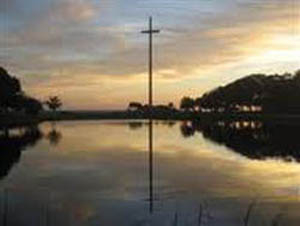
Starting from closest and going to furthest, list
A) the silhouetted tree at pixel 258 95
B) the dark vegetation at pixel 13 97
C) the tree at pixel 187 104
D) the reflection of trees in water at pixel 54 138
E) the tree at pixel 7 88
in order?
1. the reflection of trees in water at pixel 54 138
2. the tree at pixel 7 88
3. the dark vegetation at pixel 13 97
4. the silhouetted tree at pixel 258 95
5. the tree at pixel 187 104

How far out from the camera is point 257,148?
35.1 metres

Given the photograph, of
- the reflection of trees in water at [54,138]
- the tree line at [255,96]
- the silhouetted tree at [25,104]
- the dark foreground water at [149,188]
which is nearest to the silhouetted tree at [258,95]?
the tree line at [255,96]

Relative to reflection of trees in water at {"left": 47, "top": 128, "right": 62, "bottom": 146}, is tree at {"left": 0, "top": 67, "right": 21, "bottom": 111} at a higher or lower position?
higher

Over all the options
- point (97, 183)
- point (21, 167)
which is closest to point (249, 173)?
point (97, 183)

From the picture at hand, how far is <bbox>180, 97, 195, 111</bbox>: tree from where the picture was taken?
15775cm

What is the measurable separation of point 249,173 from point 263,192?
16.2 ft

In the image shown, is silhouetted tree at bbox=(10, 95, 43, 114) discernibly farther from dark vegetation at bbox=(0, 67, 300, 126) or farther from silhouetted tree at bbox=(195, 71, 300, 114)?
silhouetted tree at bbox=(195, 71, 300, 114)

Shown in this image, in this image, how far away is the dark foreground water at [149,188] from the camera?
12.9 meters

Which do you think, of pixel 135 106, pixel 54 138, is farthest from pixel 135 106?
pixel 54 138

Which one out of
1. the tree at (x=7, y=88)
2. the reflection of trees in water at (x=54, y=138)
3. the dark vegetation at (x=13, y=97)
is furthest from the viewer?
the dark vegetation at (x=13, y=97)

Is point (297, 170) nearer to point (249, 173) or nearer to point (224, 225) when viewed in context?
point (249, 173)

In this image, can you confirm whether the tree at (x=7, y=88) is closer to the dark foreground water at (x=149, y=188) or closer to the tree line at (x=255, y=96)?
the tree line at (x=255, y=96)

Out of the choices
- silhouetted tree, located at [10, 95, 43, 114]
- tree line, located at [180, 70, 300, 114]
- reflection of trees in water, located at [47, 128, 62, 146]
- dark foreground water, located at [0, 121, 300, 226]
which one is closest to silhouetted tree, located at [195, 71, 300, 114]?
tree line, located at [180, 70, 300, 114]

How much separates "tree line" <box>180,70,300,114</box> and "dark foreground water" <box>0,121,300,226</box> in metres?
68.6
